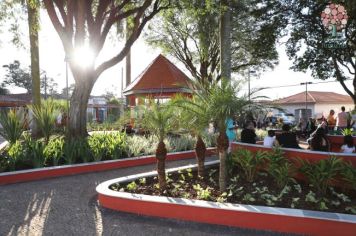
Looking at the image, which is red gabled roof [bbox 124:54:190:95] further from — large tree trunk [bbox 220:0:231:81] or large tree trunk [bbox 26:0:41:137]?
large tree trunk [bbox 220:0:231:81]

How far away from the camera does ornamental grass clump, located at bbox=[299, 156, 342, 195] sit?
5.89 m

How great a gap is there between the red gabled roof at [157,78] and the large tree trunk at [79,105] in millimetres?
5600

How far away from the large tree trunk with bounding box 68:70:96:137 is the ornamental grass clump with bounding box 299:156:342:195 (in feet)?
27.3

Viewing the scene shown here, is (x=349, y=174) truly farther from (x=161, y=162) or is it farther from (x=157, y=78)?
(x=157, y=78)

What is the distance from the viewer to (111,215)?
18.5 feet

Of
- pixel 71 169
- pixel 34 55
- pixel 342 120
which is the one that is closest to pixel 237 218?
pixel 71 169

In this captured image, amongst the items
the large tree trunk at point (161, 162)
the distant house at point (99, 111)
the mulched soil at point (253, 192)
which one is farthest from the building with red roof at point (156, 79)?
the large tree trunk at point (161, 162)

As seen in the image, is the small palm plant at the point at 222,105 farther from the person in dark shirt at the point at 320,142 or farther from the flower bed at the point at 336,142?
the flower bed at the point at 336,142

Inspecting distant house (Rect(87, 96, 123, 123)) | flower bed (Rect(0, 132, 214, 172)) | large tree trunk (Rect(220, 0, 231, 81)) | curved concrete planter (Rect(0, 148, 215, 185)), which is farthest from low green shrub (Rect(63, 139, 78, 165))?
distant house (Rect(87, 96, 123, 123))

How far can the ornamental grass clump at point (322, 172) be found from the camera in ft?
19.3

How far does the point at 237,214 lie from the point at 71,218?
2429mm

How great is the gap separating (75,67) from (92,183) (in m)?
6.09

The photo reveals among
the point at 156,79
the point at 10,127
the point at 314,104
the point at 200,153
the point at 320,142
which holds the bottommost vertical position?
the point at 200,153

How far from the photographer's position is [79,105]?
1267 centimetres
